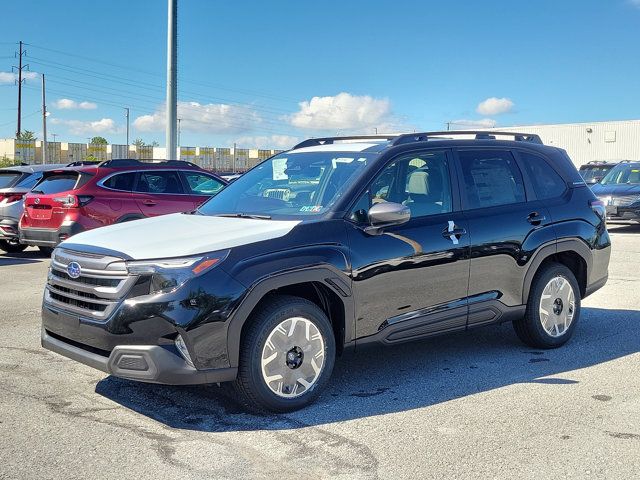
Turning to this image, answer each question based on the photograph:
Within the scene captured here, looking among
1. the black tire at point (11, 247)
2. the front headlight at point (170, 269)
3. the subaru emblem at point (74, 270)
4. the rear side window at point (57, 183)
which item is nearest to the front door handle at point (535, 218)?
the front headlight at point (170, 269)

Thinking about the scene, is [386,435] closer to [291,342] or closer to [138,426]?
[291,342]

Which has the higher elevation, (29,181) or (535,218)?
(29,181)

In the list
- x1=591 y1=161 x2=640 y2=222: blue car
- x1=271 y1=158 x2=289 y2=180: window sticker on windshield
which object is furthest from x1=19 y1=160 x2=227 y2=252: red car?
x1=591 y1=161 x2=640 y2=222: blue car

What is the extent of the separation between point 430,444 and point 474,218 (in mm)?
2124

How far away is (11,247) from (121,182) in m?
4.00

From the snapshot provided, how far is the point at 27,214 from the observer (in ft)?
39.6

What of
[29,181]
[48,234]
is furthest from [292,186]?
[29,181]

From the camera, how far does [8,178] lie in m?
14.1

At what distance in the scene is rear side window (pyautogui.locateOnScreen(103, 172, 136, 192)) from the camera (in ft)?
38.4

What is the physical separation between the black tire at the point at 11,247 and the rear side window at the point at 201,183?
4.13m

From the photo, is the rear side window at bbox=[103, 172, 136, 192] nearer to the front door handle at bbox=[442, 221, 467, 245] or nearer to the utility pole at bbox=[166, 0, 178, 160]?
the utility pole at bbox=[166, 0, 178, 160]

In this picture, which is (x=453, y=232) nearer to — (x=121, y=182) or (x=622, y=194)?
(x=121, y=182)

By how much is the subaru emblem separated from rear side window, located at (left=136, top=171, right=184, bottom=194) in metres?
7.30

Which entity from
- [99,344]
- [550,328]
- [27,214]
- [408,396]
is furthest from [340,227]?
[27,214]
